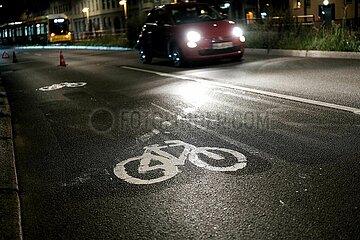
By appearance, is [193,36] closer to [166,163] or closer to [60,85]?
[60,85]

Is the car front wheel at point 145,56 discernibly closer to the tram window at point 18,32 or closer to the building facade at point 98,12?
the building facade at point 98,12

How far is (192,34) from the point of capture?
15.1 m

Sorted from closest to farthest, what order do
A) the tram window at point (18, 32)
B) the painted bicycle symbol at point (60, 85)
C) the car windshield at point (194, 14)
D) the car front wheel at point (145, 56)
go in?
the painted bicycle symbol at point (60, 85)
the car windshield at point (194, 14)
the car front wheel at point (145, 56)
the tram window at point (18, 32)

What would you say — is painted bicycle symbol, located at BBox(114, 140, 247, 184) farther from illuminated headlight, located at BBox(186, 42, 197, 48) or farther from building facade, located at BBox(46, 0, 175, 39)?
building facade, located at BBox(46, 0, 175, 39)

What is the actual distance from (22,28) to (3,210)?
66462 mm

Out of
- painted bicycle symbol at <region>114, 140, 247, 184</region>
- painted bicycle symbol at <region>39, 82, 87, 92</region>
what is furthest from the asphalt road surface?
painted bicycle symbol at <region>39, 82, 87, 92</region>

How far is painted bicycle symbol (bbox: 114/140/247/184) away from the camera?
503 cm

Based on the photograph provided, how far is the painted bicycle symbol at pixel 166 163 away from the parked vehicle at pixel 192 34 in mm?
9519

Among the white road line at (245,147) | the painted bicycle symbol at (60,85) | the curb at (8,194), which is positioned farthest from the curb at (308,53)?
the curb at (8,194)

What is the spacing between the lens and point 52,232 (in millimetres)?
3824

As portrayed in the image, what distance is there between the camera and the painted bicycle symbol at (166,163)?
5027mm

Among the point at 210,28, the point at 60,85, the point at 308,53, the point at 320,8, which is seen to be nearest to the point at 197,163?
the point at 60,85

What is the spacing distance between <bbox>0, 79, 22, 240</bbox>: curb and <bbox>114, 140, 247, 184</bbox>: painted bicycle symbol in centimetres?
105

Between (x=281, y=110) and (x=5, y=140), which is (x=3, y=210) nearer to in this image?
(x=5, y=140)
